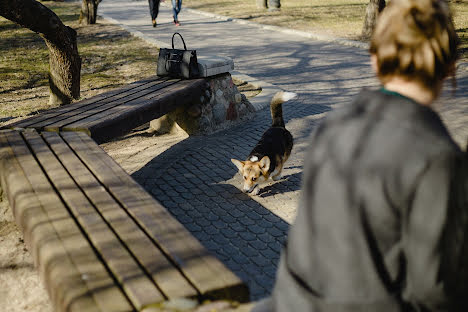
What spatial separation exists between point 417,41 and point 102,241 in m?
1.75

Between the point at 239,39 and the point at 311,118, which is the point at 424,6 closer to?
the point at 311,118

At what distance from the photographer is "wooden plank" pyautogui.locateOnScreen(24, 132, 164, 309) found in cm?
204

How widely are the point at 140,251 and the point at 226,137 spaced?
4.29 metres

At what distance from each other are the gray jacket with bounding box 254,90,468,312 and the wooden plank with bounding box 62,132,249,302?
0.65m

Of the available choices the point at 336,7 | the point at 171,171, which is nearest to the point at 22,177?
the point at 171,171

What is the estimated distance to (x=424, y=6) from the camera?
54.9 inches

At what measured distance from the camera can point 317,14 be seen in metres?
19.0

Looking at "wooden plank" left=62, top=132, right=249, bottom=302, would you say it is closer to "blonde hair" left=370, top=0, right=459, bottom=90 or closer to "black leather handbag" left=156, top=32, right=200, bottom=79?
"blonde hair" left=370, top=0, right=459, bottom=90

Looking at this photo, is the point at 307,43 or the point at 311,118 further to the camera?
the point at 307,43

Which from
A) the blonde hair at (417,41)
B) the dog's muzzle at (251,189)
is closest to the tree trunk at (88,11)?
the dog's muzzle at (251,189)

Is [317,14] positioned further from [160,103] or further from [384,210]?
[384,210]

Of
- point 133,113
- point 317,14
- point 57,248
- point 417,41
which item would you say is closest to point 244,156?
point 133,113

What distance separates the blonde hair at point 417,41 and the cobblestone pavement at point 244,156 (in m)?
0.45

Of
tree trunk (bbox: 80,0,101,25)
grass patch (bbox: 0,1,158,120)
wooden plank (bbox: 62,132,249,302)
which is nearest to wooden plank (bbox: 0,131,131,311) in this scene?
wooden plank (bbox: 62,132,249,302)
